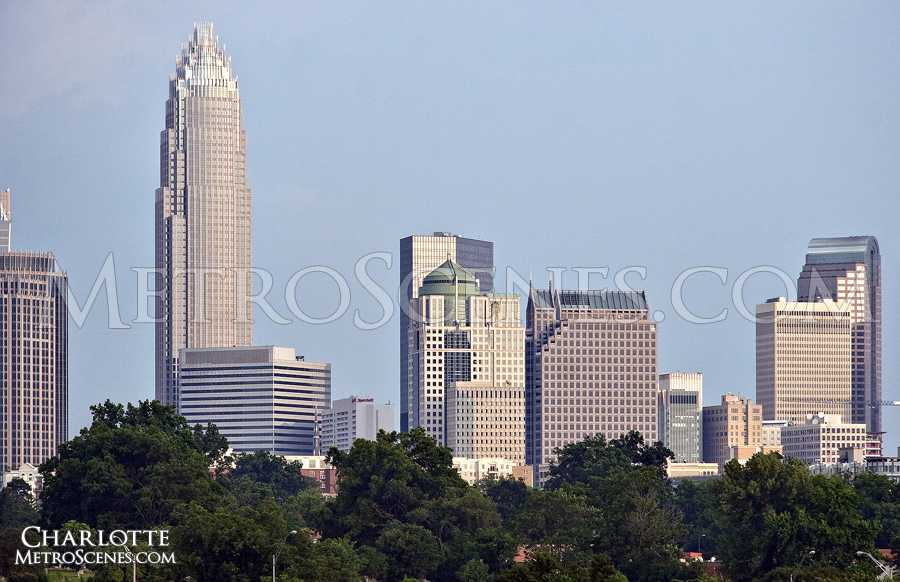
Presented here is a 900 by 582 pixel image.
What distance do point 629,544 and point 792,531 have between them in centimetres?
1602

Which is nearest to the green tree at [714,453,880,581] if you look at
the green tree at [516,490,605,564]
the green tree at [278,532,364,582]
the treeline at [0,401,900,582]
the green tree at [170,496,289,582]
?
the treeline at [0,401,900,582]

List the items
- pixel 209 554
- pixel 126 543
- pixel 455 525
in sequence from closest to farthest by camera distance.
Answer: pixel 209 554
pixel 126 543
pixel 455 525

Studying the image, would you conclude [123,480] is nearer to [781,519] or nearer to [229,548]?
[229,548]

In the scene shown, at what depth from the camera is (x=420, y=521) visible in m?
178

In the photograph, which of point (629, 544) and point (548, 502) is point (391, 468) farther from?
point (629, 544)

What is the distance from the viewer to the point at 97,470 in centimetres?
18325

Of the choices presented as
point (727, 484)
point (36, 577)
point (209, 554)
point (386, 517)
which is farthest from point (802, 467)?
point (36, 577)

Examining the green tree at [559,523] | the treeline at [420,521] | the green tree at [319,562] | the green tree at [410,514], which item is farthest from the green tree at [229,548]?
the green tree at [559,523]

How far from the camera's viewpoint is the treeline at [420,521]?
15200 centimetres

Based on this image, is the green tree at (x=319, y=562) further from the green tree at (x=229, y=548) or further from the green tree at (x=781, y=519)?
the green tree at (x=781, y=519)

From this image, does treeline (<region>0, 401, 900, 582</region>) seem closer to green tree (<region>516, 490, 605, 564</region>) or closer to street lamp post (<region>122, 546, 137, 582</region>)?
green tree (<region>516, 490, 605, 564</region>)

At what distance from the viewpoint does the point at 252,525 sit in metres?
152

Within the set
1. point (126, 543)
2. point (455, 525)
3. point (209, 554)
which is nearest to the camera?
point (209, 554)

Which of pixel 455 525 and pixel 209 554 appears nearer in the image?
pixel 209 554
